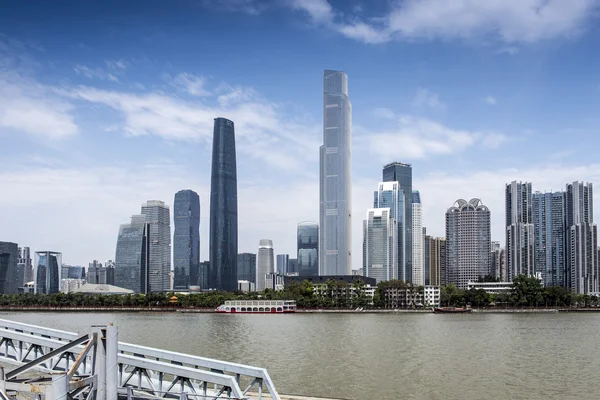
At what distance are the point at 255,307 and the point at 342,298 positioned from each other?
86.9ft

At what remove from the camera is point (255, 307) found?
16975cm

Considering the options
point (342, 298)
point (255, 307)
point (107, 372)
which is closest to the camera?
point (107, 372)

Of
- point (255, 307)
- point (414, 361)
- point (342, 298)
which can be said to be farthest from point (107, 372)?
point (342, 298)

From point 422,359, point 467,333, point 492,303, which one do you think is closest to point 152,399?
point 422,359

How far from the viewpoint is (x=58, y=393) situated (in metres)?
14.5

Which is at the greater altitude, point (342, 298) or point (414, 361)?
point (414, 361)

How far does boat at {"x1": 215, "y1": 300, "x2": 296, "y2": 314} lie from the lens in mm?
167875

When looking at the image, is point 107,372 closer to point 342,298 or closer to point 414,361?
point 414,361

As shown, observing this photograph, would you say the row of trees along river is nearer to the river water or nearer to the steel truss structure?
the river water

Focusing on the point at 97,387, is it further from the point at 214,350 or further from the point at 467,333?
the point at 467,333

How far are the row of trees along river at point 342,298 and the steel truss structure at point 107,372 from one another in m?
155

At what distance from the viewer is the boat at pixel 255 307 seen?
168m

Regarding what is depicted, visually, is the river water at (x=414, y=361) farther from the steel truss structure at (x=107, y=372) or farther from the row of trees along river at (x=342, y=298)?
the row of trees along river at (x=342, y=298)

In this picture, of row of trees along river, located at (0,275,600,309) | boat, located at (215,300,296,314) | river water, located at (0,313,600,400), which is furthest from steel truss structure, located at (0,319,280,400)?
row of trees along river, located at (0,275,600,309)
